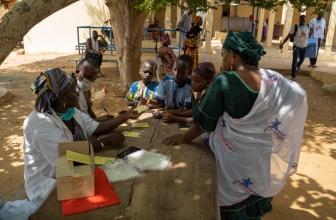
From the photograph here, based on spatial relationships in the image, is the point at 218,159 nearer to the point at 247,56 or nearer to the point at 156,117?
the point at 247,56

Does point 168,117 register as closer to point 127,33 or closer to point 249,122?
point 249,122

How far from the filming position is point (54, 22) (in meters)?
13.8

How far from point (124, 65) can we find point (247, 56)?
18.2 ft

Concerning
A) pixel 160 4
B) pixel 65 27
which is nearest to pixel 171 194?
pixel 160 4

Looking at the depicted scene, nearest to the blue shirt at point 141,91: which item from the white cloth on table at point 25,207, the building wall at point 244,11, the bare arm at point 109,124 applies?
the bare arm at point 109,124

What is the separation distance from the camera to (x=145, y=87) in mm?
4020

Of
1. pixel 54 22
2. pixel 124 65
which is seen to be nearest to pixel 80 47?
pixel 54 22

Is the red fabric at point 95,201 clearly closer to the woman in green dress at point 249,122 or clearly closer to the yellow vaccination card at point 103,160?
the yellow vaccination card at point 103,160

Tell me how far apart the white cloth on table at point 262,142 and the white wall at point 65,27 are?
39.7 ft

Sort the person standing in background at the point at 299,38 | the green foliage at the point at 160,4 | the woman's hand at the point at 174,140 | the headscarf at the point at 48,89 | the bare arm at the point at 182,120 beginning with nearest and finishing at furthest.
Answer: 1. the headscarf at the point at 48,89
2. the woman's hand at the point at 174,140
3. the bare arm at the point at 182,120
4. the green foliage at the point at 160,4
5. the person standing in background at the point at 299,38

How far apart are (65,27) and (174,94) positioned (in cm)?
1159

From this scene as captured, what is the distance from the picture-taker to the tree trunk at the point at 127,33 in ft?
22.2

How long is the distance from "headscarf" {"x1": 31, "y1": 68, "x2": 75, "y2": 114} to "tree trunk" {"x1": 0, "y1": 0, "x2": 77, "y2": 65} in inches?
15.2

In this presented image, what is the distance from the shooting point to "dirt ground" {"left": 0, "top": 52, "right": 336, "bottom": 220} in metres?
3.69
